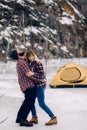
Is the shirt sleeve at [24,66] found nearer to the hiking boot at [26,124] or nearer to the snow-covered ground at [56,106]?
the hiking boot at [26,124]

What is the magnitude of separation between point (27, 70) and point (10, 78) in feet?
27.2

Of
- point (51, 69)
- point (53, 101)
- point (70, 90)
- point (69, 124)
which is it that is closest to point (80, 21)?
point (51, 69)

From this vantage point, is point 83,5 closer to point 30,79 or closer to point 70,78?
point 70,78

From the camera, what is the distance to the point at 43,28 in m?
26.6

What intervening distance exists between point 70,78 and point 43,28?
41.4ft

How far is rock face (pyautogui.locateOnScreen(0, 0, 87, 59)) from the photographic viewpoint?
2516cm

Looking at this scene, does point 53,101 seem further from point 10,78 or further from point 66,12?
point 66,12

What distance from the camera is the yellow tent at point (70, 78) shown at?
14.0 meters

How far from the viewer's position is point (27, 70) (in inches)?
315

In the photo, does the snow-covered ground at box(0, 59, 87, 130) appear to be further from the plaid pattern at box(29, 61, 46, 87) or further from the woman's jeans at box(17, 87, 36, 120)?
the plaid pattern at box(29, 61, 46, 87)

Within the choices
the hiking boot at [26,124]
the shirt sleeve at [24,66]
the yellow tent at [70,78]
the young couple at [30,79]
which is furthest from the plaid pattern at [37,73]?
the yellow tent at [70,78]

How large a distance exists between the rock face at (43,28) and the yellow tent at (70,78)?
9.23 metres

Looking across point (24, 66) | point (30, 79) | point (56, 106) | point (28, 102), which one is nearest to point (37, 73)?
point (30, 79)

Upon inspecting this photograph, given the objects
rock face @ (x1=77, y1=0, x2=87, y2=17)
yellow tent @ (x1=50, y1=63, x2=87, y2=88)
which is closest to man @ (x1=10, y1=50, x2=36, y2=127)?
yellow tent @ (x1=50, y1=63, x2=87, y2=88)
